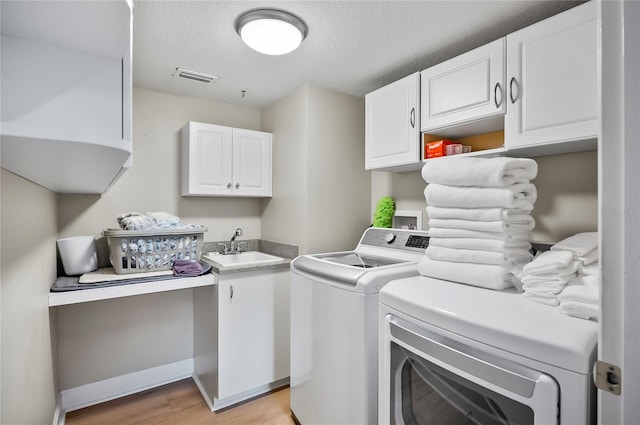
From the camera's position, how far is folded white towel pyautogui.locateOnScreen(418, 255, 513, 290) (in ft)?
3.91

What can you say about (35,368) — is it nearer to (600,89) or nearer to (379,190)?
(600,89)

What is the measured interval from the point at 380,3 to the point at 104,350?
9.32 feet

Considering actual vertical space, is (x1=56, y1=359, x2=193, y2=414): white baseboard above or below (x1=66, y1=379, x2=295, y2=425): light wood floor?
above

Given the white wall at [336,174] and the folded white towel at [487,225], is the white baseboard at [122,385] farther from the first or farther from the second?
the folded white towel at [487,225]

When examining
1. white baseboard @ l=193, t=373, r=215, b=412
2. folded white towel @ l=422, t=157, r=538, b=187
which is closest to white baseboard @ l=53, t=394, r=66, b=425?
white baseboard @ l=193, t=373, r=215, b=412

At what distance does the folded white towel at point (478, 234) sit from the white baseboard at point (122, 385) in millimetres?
2291

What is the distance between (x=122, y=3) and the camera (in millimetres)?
627

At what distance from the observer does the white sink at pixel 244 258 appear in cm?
220

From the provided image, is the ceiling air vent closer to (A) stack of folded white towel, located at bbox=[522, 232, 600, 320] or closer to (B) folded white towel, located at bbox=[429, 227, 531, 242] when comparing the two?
(B) folded white towel, located at bbox=[429, 227, 531, 242]

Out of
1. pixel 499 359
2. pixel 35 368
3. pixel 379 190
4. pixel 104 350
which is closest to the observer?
pixel 499 359

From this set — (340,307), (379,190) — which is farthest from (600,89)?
(379,190)

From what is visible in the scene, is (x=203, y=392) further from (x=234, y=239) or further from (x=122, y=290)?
(x=234, y=239)

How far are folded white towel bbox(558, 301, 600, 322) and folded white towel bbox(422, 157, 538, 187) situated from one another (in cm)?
49

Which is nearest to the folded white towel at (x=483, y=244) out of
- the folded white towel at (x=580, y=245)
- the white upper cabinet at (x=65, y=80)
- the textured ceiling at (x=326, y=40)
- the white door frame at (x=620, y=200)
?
the folded white towel at (x=580, y=245)
